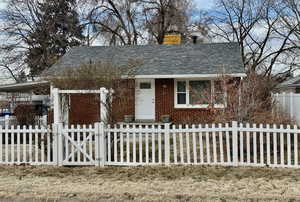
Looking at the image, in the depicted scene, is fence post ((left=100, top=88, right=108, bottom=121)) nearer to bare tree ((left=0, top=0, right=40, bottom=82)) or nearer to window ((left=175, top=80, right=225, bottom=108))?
window ((left=175, top=80, right=225, bottom=108))

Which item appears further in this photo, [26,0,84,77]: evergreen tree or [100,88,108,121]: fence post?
[26,0,84,77]: evergreen tree

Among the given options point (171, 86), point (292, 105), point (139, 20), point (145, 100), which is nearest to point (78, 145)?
point (145, 100)

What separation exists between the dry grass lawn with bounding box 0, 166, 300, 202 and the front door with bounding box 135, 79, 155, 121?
331 inches

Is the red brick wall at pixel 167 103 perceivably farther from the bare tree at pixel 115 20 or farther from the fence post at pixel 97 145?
the bare tree at pixel 115 20

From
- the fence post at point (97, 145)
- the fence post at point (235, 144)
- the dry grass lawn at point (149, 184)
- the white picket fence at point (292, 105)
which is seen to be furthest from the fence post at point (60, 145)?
the white picket fence at point (292, 105)

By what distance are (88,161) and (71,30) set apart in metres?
28.0

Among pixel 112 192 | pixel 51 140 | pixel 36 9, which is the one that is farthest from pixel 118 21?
pixel 112 192

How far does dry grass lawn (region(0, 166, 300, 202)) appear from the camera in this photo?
546cm

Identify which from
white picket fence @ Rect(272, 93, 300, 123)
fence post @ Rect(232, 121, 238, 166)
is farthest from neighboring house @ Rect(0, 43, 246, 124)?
fence post @ Rect(232, 121, 238, 166)

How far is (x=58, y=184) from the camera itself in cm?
631

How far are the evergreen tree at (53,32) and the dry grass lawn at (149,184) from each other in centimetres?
2778

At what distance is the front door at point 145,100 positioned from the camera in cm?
1588

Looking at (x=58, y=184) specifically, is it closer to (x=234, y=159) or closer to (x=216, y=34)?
(x=234, y=159)

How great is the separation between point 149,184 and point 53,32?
31238mm
